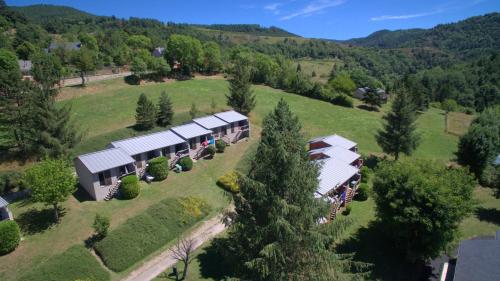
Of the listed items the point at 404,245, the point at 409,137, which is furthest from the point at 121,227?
the point at 409,137

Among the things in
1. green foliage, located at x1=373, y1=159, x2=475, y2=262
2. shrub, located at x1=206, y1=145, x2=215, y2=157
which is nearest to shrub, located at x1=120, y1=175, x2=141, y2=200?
shrub, located at x1=206, y1=145, x2=215, y2=157

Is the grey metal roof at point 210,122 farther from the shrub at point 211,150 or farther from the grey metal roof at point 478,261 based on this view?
the grey metal roof at point 478,261

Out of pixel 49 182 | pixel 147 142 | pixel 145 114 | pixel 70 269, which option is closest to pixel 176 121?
pixel 145 114

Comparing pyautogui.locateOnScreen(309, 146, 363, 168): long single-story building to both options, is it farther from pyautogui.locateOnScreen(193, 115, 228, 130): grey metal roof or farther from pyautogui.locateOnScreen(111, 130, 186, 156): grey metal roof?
pyautogui.locateOnScreen(111, 130, 186, 156): grey metal roof

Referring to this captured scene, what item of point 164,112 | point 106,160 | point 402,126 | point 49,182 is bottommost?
point 402,126

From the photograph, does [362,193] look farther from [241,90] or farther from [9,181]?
[9,181]

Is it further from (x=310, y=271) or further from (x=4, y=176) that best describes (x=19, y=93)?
(x=310, y=271)

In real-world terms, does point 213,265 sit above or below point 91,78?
below
